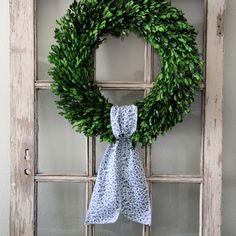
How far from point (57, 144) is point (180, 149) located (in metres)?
0.48

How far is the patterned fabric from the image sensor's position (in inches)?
56.1

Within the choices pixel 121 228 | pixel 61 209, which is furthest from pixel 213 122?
pixel 61 209

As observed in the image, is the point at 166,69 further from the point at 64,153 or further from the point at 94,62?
the point at 64,153

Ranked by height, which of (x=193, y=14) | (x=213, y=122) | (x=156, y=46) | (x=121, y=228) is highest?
(x=193, y=14)

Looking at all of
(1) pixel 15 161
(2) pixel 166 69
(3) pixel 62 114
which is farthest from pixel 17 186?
(2) pixel 166 69

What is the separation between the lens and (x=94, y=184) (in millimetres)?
1475

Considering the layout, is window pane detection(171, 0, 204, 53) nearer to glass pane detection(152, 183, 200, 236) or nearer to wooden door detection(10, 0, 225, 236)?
wooden door detection(10, 0, 225, 236)

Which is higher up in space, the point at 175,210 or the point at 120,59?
the point at 120,59

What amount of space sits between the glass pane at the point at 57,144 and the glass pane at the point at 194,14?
40 centimetres

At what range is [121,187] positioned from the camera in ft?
4.79

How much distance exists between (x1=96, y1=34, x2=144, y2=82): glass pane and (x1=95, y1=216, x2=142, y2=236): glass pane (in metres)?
0.55

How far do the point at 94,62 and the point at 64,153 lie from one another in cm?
37

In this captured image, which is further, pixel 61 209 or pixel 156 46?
pixel 61 209

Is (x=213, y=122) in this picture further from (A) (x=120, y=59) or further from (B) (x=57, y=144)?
(B) (x=57, y=144)
